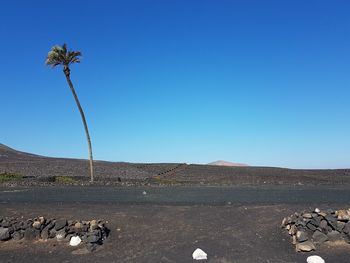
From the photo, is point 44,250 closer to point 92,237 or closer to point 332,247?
point 92,237

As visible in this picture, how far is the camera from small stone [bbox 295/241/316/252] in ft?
42.3

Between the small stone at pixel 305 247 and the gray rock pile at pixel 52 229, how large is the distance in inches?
247

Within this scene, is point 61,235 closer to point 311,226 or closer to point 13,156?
point 311,226

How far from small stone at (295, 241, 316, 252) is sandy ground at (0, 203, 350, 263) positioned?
0.15 metres

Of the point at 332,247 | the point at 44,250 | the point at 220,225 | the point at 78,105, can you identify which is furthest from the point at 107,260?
the point at 78,105

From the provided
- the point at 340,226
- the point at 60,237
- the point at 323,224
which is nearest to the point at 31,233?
the point at 60,237

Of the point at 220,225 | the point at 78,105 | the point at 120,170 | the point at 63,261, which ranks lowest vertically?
the point at 63,261

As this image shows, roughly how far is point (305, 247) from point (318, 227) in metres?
1.21

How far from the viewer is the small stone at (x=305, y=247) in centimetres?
1290

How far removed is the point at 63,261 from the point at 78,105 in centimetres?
3046

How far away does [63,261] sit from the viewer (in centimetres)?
1329

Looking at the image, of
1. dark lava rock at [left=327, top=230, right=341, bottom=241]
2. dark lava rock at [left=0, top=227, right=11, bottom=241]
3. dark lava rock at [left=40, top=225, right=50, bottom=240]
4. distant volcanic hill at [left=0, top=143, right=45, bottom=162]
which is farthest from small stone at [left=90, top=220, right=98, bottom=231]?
distant volcanic hill at [left=0, top=143, right=45, bottom=162]

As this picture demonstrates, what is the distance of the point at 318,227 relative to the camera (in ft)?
45.4

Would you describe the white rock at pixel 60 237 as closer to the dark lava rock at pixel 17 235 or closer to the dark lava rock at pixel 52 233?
the dark lava rock at pixel 52 233
